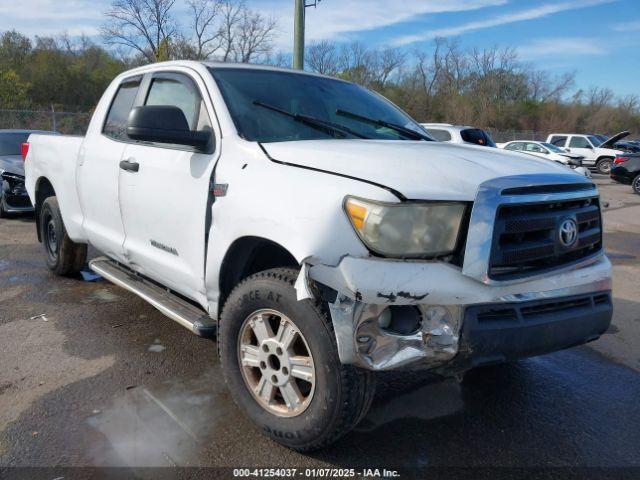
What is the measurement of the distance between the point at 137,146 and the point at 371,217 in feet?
7.14

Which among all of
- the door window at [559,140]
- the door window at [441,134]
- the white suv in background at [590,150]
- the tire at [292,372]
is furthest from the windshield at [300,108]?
the door window at [559,140]

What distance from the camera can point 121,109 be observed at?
14.3ft

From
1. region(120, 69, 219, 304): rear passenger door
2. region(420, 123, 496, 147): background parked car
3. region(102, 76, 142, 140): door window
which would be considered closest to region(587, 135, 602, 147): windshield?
region(420, 123, 496, 147): background parked car

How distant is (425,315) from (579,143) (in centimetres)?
2888

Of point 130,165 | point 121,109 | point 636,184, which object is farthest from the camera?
point 636,184

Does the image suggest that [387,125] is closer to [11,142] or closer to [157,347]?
[157,347]

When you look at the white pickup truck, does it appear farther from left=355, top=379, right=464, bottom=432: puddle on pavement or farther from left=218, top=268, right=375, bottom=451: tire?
left=355, top=379, right=464, bottom=432: puddle on pavement

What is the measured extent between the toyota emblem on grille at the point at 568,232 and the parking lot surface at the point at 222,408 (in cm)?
106

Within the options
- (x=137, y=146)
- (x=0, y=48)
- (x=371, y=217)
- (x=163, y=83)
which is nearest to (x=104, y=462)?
(x=371, y=217)

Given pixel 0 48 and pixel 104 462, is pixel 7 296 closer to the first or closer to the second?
pixel 104 462

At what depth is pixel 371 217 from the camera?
2297mm

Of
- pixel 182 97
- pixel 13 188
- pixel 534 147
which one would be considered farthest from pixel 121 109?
pixel 534 147

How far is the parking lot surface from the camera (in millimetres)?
2703

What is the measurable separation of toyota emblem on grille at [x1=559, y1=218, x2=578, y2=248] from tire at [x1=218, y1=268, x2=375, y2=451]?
111 cm
